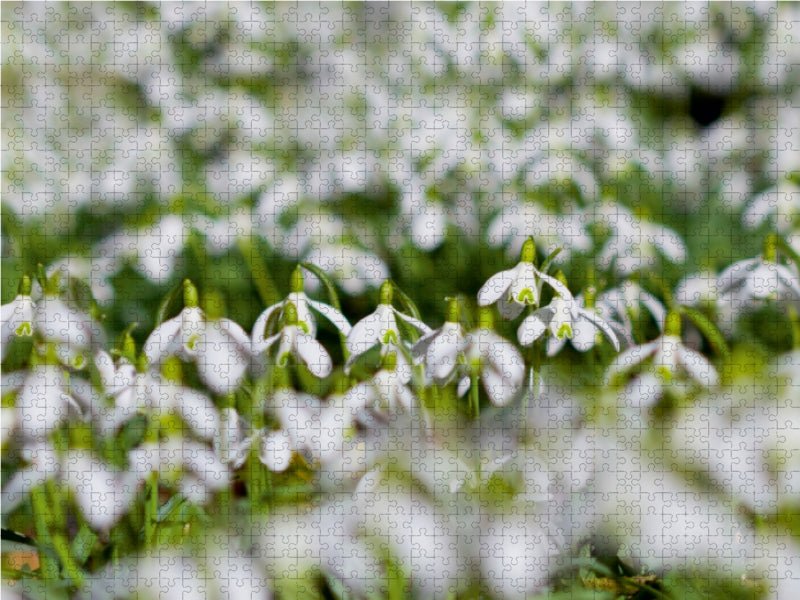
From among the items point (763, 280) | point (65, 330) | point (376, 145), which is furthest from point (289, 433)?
point (376, 145)

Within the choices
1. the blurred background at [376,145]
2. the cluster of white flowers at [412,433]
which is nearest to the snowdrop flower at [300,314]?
the cluster of white flowers at [412,433]

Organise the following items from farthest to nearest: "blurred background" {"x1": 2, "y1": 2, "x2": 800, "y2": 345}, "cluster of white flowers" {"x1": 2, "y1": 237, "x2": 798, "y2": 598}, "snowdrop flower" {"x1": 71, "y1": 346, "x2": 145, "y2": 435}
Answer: "blurred background" {"x1": 2, "y1": 2, "x2": 800, "y2": 345}, "snowdrop flower" {"x1": 71, "y1": 346, "x2": 145, "y2": 435}, "cluster of white flowers" {"x1": 2, "y1": 237, "x2": 798, "y2": 598}

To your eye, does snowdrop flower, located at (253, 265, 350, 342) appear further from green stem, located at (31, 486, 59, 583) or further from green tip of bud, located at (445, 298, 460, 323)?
green stem, located at (31, 486, 59, 583)

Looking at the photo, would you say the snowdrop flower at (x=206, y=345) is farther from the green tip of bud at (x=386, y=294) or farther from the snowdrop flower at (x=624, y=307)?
the snowdrop flower at (x=624, y=307)

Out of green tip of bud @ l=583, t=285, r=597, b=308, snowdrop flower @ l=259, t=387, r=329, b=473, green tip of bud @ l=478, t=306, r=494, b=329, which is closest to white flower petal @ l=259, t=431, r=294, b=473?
snowdrop flower @ l=259, t=387, r=329, b=473

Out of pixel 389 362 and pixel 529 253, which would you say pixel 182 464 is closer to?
pixel 389 362

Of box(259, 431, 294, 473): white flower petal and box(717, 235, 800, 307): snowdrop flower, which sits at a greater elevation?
box(717, 235, 800, 307): snowdrop flower

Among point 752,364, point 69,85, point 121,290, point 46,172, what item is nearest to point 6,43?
point 69,85
